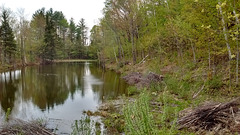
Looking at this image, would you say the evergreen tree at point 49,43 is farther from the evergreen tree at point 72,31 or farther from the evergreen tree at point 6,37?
the evergreen tree at point 72,31

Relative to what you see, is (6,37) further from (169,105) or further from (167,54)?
(169,105)

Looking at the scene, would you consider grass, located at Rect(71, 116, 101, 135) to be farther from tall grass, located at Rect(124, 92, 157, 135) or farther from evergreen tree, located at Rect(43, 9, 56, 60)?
evergreen tree, located at Rect(43, 9, 56, 60)

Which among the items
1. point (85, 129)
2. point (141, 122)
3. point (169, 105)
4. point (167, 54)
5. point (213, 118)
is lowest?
point (85, 129)

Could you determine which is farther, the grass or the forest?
the grass

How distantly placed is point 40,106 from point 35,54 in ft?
125

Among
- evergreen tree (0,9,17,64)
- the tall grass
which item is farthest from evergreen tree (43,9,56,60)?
the tall grass

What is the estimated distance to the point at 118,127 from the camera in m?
7.12

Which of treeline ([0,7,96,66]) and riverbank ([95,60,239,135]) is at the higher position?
treeline ([0,7,96,66])

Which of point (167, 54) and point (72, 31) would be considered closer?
point (167, 54)

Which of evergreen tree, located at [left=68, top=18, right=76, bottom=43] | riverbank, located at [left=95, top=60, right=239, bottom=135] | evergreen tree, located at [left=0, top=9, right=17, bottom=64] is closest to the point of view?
riverbank, located at [left=95, top=60, right=239, bottom=135]

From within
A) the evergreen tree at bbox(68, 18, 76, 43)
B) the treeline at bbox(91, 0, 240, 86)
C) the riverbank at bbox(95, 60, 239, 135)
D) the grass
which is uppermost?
the evergreen tree at bbox(68, 18, 76, 43)

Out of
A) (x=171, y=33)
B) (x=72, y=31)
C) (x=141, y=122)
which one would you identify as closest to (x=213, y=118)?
(x=141, y=122)

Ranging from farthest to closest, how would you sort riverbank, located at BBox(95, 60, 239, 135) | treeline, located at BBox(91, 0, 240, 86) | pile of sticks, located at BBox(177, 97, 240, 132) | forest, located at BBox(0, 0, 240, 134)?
treeline, located at BBox(91, 0, 240, 86), forest, located at BBox(0, 0, 240, 134), pile of sticks, located at BBox(177, 97, 240, 132), riverbank, located at BBox(95, 60, 239, 135)

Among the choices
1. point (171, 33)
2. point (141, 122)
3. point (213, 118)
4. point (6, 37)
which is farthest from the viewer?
point (6, 37)
